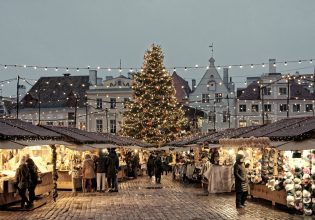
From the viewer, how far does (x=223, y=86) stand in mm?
78000

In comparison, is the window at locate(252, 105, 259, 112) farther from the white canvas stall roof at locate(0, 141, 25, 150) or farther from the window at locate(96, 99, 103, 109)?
the white canvas stall roof at locate(0, 141, 25, 150)

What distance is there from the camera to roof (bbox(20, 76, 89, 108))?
76625 mm

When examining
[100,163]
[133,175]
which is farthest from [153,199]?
[133,175]

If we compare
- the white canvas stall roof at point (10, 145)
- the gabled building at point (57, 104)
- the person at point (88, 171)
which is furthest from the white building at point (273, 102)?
the white canvas stall roof at point (10, 145)

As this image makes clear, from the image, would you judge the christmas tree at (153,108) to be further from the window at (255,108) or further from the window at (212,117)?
the window at (212,117)

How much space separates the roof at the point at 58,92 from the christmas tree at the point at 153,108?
18171 mm

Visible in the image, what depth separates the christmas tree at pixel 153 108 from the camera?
56344mm

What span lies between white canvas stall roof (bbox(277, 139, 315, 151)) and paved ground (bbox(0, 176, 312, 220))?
1.75m

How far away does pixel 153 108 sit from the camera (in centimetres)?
5694

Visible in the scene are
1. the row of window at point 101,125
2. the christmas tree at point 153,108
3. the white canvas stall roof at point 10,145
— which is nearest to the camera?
the white canvas stall roof at point 10,145

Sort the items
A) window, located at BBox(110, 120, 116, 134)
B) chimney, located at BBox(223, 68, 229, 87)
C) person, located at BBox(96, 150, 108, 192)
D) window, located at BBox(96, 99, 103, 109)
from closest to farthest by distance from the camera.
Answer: person, located at BBox(96, 150, 108, 192) < window, located at BBox(96, 99, 103, 109) < window, located at BBox(110, 120, 116, 134) < chimney, located at BBox(223, 68, 229, 87)

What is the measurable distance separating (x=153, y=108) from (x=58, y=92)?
24.9 metres

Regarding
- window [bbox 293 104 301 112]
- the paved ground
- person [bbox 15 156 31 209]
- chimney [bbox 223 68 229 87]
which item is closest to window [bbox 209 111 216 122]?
chimney [bbox 223 68 229 87]

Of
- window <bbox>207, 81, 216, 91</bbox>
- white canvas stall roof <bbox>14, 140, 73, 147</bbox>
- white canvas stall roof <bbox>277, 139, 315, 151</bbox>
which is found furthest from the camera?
window <bbox>207, 81, 216, 91</bbox>
